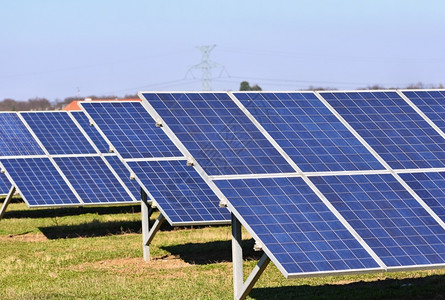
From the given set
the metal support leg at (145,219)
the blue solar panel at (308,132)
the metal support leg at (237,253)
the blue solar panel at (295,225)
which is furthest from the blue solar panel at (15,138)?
the blue solar panel at (295,225)

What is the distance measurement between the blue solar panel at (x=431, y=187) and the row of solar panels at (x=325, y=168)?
27 millimetres

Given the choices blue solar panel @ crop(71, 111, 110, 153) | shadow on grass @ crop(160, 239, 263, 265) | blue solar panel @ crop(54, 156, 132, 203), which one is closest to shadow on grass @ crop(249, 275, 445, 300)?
shadow on grass @ crop(160, 239, 263, 265)

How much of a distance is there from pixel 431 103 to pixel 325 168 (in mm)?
5074

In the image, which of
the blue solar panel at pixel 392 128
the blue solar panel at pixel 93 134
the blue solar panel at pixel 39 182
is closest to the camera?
the blue solar panel at pixel 392 128

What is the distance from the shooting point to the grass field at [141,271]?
19.7 m

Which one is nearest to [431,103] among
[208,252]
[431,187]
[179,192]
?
[431,187]

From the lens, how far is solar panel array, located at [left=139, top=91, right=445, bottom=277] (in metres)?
14.5

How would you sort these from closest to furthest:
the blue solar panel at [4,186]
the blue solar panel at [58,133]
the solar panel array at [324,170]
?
the solar panel array at [324,170]
the blue solar panel at [58,133]
the blue solar panel at [4,186]

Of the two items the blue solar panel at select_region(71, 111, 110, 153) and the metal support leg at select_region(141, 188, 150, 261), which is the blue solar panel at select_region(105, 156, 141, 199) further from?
the metal support leg at select_region(141, 188, 150, 261)

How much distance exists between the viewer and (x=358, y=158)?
17141mm

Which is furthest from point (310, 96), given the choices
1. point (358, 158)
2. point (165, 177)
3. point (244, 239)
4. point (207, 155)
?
point (244, 239)

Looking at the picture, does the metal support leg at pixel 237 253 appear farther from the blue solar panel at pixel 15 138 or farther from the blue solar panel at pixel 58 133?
the blue solar panel at pixel 58 133

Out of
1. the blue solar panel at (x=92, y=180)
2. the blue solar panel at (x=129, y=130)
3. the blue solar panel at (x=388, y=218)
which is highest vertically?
the blue solar panel at (x=92, y=180)

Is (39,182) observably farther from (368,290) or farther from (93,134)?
(368,290)
